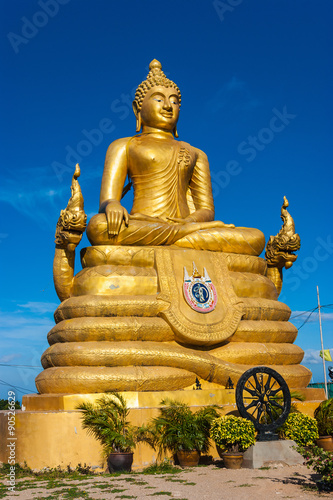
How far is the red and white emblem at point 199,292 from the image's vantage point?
10.8 metres

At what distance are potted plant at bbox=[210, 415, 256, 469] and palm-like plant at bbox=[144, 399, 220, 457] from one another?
392mm

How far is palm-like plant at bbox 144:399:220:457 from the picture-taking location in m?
8.53

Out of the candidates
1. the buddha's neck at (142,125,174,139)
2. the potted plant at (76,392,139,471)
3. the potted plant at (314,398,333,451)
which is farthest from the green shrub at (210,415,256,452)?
the buddha's neck at (142,125,174,139)

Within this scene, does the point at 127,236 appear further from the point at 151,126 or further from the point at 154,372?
the point at 151,126

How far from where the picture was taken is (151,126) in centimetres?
1407

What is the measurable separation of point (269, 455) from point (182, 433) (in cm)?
130

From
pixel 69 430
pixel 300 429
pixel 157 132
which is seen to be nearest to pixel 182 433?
pixel 69 430

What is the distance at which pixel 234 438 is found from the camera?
26.5ft

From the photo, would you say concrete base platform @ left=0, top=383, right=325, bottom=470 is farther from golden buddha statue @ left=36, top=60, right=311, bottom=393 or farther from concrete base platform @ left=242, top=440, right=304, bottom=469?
golden buddha statue @ left=36, top=60, right=311, bottom=393

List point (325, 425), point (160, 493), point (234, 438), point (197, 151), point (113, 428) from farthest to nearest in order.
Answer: point (197, 151), point (325, 425), point (113, 428), point (234, 438), point (160, 493)

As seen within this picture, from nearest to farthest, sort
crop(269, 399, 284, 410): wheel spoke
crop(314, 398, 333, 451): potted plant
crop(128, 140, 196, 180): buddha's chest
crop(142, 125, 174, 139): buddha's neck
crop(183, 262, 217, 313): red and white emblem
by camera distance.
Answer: crop(269, 399, 284, 410): wheel spoke < crop(314, 398, 333, 451): potted plant < crop(183, 262, 217, 313): red and white emblem < crop(128, 140, 196, 180): buddha's chest < crop(142, 125, 174, 139): buddha's neck

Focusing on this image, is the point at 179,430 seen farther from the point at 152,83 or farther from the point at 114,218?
the point at 152,83

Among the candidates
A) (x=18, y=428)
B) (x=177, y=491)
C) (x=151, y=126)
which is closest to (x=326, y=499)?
(x=177, y=491)

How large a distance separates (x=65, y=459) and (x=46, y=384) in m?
1.74
